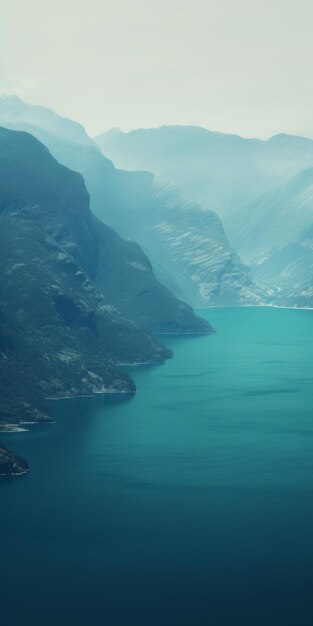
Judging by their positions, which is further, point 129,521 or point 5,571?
point 129,521

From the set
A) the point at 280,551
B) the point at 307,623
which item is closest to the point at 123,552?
the point at 280,551

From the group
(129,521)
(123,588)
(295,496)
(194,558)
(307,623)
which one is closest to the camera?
(307,623)

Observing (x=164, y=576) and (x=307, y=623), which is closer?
(x=307, y=623)

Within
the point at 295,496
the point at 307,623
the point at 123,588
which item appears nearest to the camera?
the point at 307,623

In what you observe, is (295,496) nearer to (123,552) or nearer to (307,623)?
(123,552)

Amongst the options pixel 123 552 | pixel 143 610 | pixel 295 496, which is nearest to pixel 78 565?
pixel 123 552

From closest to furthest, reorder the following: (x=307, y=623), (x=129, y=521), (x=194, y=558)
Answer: (x=307, y=623)
(x=194, y=558)
(x=129, y=521)

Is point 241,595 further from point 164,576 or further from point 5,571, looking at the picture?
point 5,571

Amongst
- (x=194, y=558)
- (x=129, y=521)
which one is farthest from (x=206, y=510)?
(x=194, y=558)

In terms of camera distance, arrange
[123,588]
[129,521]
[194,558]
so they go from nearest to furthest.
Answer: [123,588], [194,558], [129,521]
